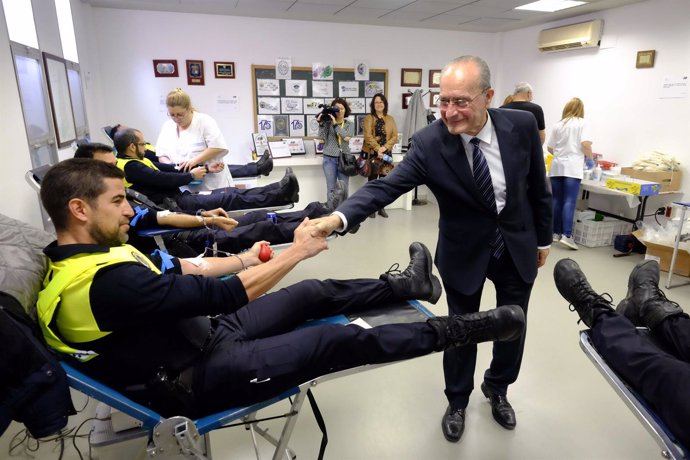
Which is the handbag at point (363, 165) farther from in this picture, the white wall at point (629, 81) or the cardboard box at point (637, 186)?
the cardboard box at point (637, 186)

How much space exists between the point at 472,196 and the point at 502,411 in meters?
1.04

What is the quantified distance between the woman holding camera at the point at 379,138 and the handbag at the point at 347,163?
0.30 m

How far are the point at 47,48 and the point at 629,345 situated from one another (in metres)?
4.00

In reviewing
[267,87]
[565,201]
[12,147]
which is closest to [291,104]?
[267,87]

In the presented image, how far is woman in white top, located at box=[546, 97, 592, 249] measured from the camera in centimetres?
445

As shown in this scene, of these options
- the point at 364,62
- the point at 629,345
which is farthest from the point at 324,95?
the point at 629,345

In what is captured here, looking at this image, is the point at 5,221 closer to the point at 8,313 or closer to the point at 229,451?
the point at 8,313

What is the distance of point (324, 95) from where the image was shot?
6.20 meters

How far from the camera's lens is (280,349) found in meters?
1.37

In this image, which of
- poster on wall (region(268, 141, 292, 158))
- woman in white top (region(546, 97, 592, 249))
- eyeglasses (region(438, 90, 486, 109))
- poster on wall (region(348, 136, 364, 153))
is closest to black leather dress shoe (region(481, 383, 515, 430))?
eyeglasses (region(438, 90, 486, 109))

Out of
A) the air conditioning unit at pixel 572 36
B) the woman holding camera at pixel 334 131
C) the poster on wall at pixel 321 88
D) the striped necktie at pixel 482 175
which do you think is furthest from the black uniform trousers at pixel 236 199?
the air conditioning unit at pixel 572 36

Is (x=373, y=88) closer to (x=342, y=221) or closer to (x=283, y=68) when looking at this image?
(x=283, y=68)

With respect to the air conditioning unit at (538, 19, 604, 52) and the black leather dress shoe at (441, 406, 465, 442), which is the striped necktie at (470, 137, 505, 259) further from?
the air conditioning unit at (538, 19, 604, 52)

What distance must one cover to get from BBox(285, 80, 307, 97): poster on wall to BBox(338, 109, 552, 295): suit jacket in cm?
458
